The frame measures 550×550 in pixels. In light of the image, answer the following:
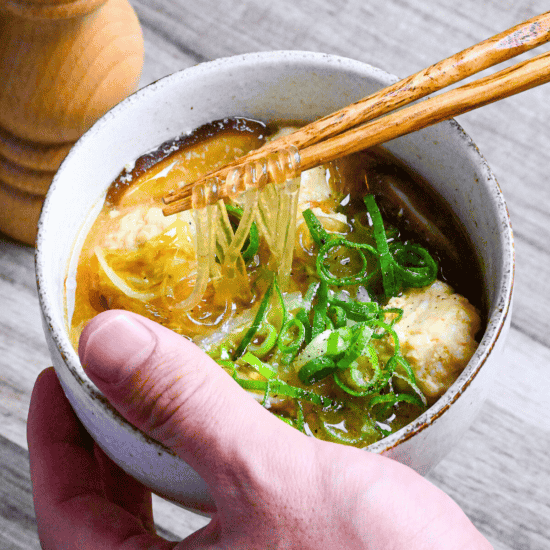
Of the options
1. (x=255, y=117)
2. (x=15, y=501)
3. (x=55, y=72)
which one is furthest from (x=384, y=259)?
(x=15, y=501)

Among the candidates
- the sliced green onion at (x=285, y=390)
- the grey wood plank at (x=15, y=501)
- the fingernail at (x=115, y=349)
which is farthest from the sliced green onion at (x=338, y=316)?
the grey wood plank at (x=15, y=501)

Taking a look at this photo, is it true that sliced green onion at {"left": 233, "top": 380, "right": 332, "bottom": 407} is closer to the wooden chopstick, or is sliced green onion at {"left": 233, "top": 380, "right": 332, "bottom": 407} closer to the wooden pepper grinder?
the wooden chopstick

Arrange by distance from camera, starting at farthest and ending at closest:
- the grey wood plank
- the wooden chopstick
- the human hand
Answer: the grey wood plank, the wooden chopstick, the human hand

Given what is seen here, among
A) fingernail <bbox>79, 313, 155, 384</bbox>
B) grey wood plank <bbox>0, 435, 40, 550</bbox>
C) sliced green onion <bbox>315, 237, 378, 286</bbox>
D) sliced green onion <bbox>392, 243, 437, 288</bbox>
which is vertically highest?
sliced green onion <bbox>392, 243, 437, 288</bbox>

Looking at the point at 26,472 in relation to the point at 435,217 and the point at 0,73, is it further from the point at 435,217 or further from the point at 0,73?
the point at 435,217

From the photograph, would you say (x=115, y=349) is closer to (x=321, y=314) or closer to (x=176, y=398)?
(x=176, y=398)

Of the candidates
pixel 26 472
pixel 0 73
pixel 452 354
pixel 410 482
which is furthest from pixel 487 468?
pixel 0 73

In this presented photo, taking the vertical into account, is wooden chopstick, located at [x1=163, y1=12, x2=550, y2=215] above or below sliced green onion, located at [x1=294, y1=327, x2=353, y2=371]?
above

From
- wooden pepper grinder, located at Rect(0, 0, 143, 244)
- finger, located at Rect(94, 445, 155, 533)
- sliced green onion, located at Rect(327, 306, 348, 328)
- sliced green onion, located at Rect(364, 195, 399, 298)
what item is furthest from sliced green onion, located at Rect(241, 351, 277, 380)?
wooden pepper grinder, located at Rect(0, 0, 143, 244)
